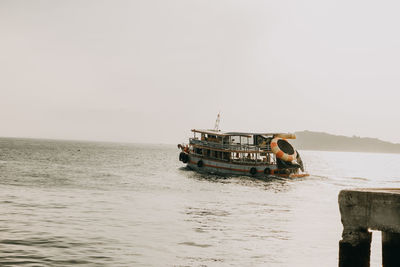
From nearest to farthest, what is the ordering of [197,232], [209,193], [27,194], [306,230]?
1. [197,232]
2. [306,230]
3. [27,194]
4. [209,193]

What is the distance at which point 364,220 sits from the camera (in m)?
6.73

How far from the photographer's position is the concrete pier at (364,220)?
21.1ft

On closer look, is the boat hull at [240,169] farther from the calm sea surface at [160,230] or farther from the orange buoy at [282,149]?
the calm sea surface at [160,230]

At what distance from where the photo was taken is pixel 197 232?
16656 mm

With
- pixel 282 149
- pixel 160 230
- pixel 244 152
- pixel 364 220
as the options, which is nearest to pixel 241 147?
pixel 244 152

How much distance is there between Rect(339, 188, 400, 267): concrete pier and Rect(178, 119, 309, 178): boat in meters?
42.0

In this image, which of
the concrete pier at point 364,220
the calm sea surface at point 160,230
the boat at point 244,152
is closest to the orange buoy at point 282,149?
the boat at point 244,152

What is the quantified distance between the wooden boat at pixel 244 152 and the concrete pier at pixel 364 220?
42.0 meters

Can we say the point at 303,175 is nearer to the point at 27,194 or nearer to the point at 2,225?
the point at 27,194

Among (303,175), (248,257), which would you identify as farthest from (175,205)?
(303,175)

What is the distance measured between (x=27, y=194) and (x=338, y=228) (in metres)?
20.6

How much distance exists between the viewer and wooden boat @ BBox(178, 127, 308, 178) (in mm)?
50125

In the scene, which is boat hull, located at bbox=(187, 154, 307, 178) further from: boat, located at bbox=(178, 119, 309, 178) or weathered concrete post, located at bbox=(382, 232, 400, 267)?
weathered concrete post, located at bbox=(382, 232, 400, 267)

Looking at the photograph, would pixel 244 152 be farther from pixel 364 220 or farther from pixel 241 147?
pixel 364 220
